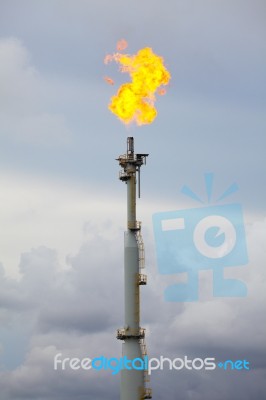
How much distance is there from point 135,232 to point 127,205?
320cm

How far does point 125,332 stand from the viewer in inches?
2454

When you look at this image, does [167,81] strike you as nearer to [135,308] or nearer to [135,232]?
[135,232]

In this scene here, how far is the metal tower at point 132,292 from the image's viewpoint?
61.8 meters

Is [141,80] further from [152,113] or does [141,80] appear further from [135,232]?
[135,232]

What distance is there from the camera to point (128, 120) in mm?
67688

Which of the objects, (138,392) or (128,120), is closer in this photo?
(138,392)

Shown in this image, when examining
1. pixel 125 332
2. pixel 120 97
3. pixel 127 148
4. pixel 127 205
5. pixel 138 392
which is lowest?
pixel 138 392

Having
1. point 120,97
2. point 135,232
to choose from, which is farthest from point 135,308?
point 120,97

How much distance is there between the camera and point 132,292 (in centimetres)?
6338

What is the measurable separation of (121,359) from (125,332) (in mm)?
2861

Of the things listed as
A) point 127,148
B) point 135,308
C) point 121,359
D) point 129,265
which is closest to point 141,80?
point 127,148

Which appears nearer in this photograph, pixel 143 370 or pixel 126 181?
pixel 143 370

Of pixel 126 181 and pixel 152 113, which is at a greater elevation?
pixel 152 113

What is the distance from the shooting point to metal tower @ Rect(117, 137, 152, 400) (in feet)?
203
